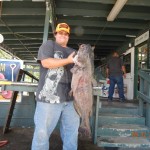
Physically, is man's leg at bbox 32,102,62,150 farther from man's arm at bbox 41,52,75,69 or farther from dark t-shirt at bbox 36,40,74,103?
man's arm at bbox 41,52,75,69

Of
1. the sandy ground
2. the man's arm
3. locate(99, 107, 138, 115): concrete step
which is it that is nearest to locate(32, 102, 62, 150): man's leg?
the man's arm

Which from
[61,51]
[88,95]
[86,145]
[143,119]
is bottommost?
[86,145]

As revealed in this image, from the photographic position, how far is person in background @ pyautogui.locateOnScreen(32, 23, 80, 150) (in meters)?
3.44

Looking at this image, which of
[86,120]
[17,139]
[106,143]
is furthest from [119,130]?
[86,120]

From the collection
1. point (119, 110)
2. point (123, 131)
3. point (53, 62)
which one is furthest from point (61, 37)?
point (119, 110)

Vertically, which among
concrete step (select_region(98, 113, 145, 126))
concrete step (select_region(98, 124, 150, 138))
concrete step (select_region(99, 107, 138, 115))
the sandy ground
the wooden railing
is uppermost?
the wooden railing

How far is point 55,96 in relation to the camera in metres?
3.51

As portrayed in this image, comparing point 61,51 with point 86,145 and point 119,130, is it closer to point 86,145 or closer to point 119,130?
point 86,145

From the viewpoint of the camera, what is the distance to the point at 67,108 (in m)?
3.63

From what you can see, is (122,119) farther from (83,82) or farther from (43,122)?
(43,122)

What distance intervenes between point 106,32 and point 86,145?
18.0ft

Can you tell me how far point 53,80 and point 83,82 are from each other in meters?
0.39

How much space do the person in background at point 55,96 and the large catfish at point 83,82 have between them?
0.32ft

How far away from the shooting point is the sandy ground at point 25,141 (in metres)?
5.37
